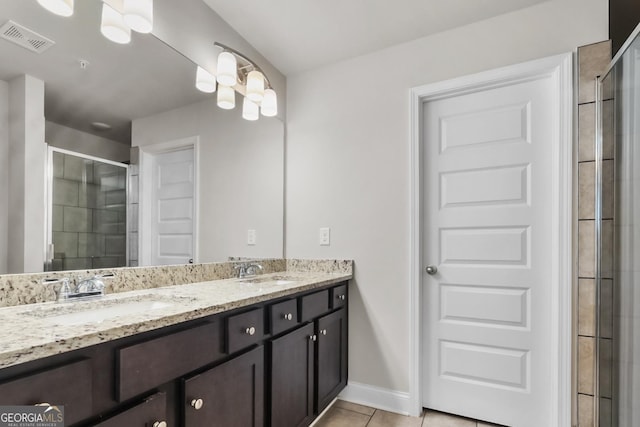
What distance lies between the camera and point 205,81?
1.90m

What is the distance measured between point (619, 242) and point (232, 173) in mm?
2116

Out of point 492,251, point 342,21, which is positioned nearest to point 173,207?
point 342,21

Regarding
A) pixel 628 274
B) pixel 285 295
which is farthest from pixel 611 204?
pixel 285 295

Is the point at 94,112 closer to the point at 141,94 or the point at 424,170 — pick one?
the point at 141,94

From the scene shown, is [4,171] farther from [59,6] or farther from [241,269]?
[241,269]

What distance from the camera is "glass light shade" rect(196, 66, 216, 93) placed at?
1870mm

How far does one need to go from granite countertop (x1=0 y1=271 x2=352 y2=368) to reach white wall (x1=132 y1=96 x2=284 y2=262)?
45 cm

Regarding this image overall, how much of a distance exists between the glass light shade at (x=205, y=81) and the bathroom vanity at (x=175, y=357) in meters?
1.11

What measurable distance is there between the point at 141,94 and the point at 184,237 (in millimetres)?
749

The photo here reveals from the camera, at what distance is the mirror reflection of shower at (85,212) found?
1.25 metres

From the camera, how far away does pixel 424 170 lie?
2162 millimetres

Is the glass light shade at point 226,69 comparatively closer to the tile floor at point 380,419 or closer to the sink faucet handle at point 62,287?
the sink faucet handle at point 62,287

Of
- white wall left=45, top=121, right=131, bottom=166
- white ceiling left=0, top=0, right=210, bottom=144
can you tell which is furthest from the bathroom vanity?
white ceiling left=0, top=0, right=210, bottom=144

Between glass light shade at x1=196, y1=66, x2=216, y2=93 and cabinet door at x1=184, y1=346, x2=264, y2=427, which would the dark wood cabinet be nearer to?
cabinet door at x1=184, y1=346, x2=264, y2=427
